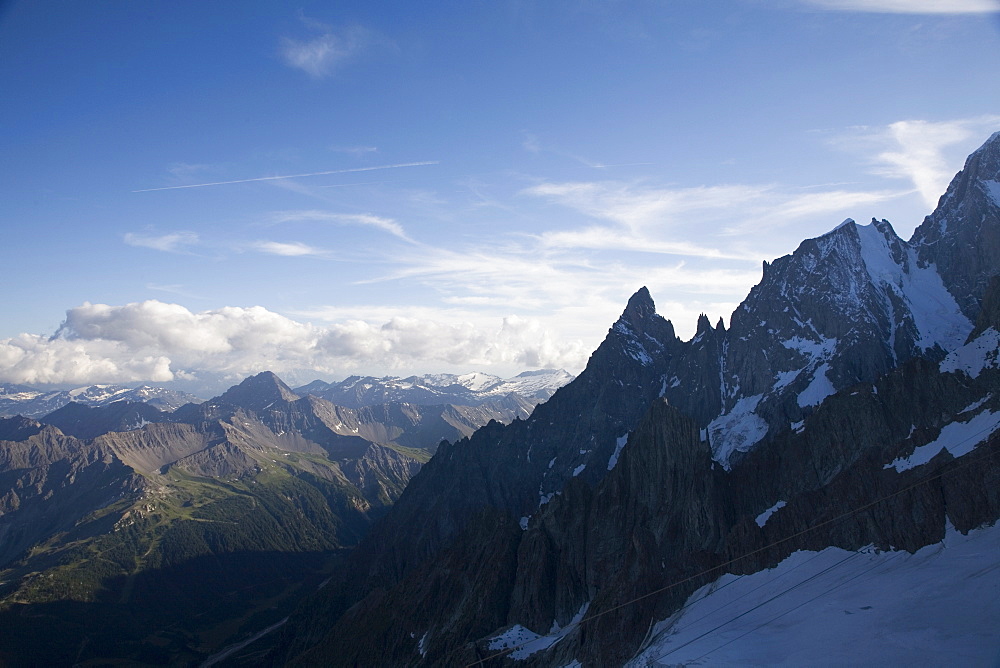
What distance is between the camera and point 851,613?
80875 mm

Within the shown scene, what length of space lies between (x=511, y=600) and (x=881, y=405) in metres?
95.8

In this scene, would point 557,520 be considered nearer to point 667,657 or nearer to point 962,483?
point 667,657

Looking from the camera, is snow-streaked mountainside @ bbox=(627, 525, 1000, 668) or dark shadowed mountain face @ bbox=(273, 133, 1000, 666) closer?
snow-streaked mountainside @ bbox=(627, 525, 1000, 668)

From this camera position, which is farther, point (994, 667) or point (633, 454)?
point (633, 454)

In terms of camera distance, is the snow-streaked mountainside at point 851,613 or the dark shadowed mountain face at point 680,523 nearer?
the snow-streaked mountainside at point 851,613

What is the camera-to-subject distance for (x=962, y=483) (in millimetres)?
86938

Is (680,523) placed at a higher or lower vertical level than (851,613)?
higher

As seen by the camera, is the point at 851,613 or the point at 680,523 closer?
the point at 851,613

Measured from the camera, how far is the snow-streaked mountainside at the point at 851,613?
68562 mm

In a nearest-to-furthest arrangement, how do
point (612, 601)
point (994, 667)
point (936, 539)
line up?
point (994, 667) → point (936, 539) → point (612, 601)

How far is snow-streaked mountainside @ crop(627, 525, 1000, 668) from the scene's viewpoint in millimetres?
68562

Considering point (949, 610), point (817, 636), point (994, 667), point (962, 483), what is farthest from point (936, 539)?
point (994, 667)

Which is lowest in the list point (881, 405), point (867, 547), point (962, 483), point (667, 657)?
point (667, 657)

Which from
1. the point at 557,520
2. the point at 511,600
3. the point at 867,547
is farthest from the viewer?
the point at 557,520
